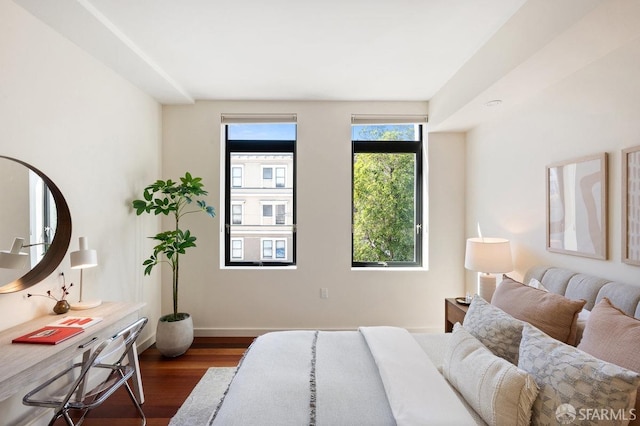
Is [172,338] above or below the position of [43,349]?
below

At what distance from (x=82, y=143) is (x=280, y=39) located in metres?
1.64

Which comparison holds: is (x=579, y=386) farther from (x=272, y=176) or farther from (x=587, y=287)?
(x=272, y=176)

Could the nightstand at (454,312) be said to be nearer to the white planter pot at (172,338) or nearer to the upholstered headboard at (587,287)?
the upholstered headboard at (587,287)

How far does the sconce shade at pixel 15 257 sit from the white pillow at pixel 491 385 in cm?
246

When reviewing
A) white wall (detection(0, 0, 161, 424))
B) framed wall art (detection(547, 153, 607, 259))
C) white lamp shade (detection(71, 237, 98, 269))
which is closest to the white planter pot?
white wall (detection(0, 0, 161, 424))

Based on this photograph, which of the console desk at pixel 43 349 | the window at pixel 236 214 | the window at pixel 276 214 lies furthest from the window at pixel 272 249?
the console desk at pixel 43 349

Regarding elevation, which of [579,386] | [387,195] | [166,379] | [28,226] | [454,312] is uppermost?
[387,195]

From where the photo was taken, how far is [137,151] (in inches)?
108

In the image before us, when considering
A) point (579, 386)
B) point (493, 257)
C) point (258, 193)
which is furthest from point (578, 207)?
point (258, 193)

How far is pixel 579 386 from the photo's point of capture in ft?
3.16

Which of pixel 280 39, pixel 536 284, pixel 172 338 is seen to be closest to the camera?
pixel 536 284

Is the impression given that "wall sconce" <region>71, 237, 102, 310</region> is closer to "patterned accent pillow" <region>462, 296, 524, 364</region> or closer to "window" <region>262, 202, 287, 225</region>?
"window" <region>262, 202, 287, 225</region>

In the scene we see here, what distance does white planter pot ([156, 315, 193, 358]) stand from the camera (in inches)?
105

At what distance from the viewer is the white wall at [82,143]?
5.39 ft
